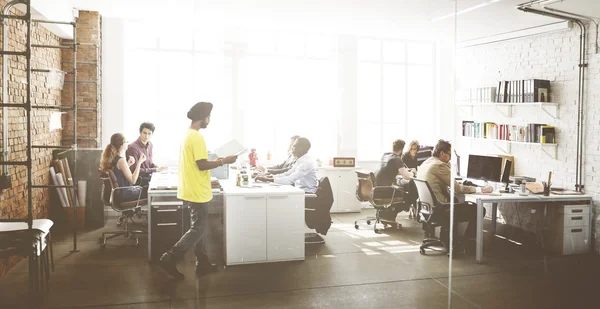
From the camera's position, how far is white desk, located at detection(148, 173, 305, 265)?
17.2 feet

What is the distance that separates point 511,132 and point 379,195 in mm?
2162

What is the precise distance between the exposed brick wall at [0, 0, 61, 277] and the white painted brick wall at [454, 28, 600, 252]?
6.32 meters

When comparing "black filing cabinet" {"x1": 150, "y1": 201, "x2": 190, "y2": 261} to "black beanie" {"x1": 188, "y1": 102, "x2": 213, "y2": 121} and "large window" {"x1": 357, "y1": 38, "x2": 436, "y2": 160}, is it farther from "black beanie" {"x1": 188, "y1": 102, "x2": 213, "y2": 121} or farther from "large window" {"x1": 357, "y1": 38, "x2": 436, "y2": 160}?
"large window" {"x1": 357, "y1": 38, "x2": 436, "y2": 160}

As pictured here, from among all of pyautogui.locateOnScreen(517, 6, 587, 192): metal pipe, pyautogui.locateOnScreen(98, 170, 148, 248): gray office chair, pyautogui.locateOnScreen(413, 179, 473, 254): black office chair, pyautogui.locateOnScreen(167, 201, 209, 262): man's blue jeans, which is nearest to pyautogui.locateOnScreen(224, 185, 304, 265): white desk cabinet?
pyautogui.locateOnScreen(167, 201, 209, 262): man's blue jeans

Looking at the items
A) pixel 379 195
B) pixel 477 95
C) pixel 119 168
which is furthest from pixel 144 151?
pixel 477 95

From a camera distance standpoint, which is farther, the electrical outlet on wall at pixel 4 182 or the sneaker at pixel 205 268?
the sneaker at pixel 205 268

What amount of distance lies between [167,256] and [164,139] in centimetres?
417

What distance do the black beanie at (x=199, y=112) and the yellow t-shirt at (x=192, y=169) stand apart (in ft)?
0.45

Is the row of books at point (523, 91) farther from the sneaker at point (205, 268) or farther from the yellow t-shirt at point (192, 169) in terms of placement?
the sneaker at point (205, 268)

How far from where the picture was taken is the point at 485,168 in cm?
668

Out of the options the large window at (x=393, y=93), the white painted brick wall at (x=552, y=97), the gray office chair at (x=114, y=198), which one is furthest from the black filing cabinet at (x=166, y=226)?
the large window at (x=393, y=93)

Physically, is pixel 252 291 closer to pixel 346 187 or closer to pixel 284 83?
pixel 346 187

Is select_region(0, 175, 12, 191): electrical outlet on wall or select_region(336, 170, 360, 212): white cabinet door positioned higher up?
select_region(0, 175, 12, 191): electrical outlet on wall

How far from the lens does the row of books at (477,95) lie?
25.4 ft
